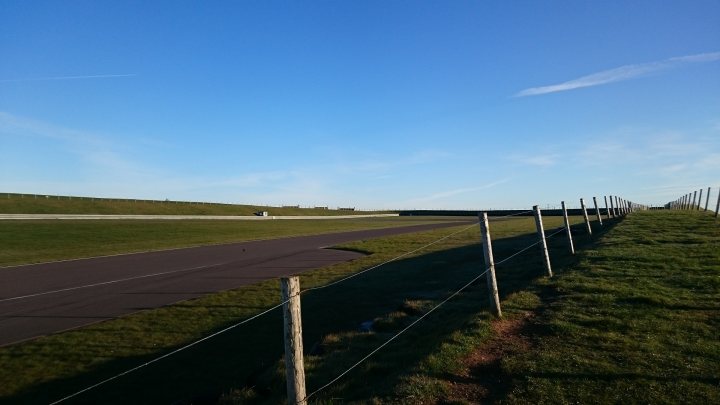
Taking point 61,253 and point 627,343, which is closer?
point 627,343

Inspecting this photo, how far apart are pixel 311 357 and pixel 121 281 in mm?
12108

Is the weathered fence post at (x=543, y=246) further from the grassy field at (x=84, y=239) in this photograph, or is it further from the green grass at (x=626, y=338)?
the grassy field at (x=84, y=239)

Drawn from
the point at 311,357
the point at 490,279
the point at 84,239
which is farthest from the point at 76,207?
the point at 490,279

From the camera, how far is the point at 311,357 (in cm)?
801

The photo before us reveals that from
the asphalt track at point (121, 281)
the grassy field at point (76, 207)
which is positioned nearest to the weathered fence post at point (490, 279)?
the asphalt track at point (121, 281)

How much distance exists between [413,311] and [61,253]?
2366 centimetres

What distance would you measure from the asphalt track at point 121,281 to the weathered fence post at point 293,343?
8.27m

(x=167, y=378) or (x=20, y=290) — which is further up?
(x=20, y=290)

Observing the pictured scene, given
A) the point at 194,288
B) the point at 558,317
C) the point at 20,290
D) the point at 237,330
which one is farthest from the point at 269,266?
the point at 558,317

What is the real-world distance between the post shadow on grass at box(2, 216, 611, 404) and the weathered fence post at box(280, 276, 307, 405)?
1029 millimetres

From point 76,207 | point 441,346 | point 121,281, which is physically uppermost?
point 76,207

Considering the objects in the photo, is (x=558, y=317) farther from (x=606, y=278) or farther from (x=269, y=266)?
(x=269, y=266)

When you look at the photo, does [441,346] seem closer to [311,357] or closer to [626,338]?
[311,357]

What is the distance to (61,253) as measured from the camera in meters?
27.0
